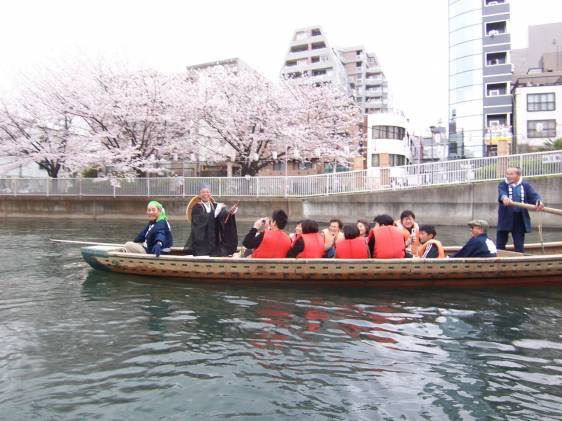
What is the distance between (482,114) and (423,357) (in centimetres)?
4530

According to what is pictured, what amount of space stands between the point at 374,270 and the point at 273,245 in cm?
180

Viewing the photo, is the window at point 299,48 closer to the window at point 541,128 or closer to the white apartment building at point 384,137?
the white apartment building at point 384,137

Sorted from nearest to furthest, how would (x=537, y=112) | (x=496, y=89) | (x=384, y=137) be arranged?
1. (x=537, y=112)
2. (x=384, y=137)
3. (x=496, y=89)

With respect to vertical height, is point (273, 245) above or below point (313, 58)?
below

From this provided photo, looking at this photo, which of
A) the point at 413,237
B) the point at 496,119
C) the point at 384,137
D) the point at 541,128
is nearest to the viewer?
the point at 413,237

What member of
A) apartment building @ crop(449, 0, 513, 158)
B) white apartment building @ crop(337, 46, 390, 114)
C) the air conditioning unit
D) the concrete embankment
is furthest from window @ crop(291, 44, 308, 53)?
the concrete embankment

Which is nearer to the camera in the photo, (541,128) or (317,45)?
(541,128)

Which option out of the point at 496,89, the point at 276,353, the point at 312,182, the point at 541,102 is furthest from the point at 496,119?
the point at 276,353

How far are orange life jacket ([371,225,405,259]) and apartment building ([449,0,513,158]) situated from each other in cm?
3690

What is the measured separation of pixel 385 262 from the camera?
7871 mm

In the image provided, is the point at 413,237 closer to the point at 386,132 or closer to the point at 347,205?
the point at 347,205

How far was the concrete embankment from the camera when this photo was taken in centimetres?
2009

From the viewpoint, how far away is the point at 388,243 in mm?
8047

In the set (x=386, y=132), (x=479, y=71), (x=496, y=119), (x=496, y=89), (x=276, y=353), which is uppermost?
(x=479, y=71)
